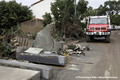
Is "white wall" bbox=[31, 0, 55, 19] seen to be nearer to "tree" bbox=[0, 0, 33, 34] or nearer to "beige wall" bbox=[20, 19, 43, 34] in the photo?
"tree" bbox=[0, 0, 33, 34]

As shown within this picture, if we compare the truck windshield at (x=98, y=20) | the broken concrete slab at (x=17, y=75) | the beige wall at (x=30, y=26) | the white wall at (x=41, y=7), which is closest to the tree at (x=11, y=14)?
the beige wall at (x=30, y=26)

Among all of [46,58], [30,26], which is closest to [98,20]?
[30,26]

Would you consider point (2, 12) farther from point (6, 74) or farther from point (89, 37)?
point (6, 74)

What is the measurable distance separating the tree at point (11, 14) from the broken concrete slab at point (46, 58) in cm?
1127

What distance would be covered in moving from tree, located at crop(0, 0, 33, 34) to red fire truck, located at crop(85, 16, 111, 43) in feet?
30.7

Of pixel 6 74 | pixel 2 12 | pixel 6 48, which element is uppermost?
pixel 2 12

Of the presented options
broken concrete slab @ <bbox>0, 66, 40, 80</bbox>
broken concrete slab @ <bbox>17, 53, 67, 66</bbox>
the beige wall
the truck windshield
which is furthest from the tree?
broken concrete slab @ <bbox>0, 66, 40, 80</bbox>

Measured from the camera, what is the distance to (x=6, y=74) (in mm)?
3912

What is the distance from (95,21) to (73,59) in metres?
6.65

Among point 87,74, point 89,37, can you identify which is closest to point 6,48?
point 87,74

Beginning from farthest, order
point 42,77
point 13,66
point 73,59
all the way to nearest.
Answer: point 73,59, point 13,66, point 42,77

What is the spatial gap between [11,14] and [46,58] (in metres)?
12.6

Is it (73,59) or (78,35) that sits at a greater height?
(78,35)

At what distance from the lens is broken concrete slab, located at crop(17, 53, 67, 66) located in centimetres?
558
